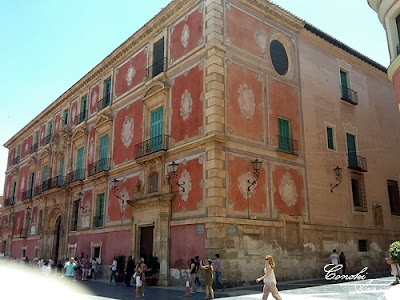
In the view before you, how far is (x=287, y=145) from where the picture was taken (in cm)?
1845

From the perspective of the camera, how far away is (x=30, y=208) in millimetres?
32156

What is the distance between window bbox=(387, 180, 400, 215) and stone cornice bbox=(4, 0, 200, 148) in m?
15.9

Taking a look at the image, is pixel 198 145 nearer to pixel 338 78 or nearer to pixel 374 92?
pixel 338 78

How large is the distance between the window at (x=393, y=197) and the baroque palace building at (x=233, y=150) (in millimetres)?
82

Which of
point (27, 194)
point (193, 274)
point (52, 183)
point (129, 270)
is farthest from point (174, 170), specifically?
point (27, 194)

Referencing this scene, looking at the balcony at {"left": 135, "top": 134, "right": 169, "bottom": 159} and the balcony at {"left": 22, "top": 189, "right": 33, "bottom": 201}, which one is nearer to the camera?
the balcony at {"left": 135, "top": 134, "right": 169, "bottom": 159}

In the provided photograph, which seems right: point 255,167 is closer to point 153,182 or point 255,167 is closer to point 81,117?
point 153,182

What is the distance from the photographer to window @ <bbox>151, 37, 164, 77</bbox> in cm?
1981

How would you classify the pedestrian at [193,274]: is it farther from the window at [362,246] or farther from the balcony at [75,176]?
the balcony at [75,176]

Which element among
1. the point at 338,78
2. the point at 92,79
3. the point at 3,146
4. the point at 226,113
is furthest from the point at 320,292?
the point at 3,146

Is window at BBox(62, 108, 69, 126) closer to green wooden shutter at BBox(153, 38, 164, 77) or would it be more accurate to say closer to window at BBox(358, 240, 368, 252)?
green wooden shutter at BBox(153, 38, 164, 77)

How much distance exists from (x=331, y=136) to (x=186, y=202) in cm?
967

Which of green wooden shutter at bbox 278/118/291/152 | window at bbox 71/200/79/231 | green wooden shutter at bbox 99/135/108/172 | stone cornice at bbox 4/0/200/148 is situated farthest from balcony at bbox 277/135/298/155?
window at bbox 71/200/79/231

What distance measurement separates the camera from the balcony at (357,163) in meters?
21.2
